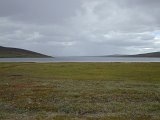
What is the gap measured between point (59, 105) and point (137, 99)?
33.4ft

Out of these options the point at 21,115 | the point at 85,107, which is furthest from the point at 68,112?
the point at 21,115

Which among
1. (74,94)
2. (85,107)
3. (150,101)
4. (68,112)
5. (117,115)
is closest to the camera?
(117,115)

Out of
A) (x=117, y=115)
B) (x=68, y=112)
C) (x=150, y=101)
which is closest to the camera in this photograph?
(x=117, y=115)

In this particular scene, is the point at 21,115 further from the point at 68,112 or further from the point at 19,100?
the point at 19,100

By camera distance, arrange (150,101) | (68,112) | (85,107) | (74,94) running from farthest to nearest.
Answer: (74,94) < (150,101) < (85,107) < (68,112)

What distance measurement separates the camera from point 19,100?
33.6 metres

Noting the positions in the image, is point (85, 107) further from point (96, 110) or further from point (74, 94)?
point (74, 94)

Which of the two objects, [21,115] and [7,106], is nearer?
[21,115]

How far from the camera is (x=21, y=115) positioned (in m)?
25.5

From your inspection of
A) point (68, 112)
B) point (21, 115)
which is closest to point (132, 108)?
point (68, 112)

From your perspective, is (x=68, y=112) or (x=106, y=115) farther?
(x=68, y=112)

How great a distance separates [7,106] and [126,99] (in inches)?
549

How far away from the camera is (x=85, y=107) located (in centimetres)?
2902

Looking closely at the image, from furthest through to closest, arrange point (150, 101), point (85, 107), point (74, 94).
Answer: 1. point (74, 94)
2. point (150, 101)
3. point (85, 107)
